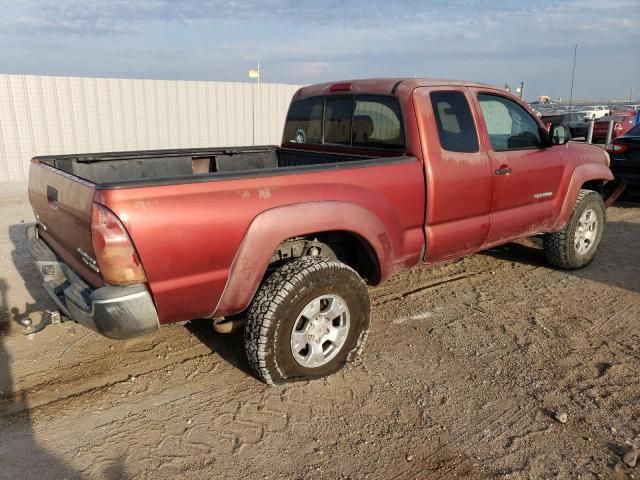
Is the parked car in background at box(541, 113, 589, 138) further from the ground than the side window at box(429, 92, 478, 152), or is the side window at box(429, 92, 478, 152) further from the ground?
the side window at box(429, 92, 478, 152)

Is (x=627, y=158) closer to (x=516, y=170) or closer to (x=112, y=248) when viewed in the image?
(x=516, y=170)

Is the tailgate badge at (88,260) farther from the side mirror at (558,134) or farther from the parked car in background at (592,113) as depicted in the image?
the parked car in background at (592,113)

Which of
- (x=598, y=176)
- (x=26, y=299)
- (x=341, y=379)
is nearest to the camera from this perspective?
(x=341, y=379)

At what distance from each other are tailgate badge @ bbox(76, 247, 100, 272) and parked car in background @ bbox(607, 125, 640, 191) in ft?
27.3

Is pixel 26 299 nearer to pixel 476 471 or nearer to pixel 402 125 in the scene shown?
pixel 402 125

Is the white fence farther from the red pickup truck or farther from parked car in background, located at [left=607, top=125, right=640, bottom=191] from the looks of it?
parked car in background, located at [left=607, top=125, right=640, bottom=191]

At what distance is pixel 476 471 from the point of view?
8.26ft

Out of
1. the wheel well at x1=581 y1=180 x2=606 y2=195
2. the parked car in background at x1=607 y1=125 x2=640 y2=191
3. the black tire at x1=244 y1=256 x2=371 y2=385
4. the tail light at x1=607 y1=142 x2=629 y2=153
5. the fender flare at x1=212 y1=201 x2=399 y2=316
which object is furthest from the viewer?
the tail light at x1=607 y1=142 x2=629 y2=153

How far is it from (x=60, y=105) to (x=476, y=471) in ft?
39.7

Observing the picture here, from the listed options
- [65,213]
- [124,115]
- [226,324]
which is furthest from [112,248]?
[124,115]

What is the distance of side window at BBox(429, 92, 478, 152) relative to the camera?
3.81m

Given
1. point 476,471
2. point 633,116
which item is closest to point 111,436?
point 476,471


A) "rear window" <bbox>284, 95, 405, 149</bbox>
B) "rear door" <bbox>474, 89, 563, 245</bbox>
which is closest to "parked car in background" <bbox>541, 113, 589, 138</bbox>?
"rear door" <bbox>474, 89, 563, 245</bbox>

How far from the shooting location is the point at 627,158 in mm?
8375
